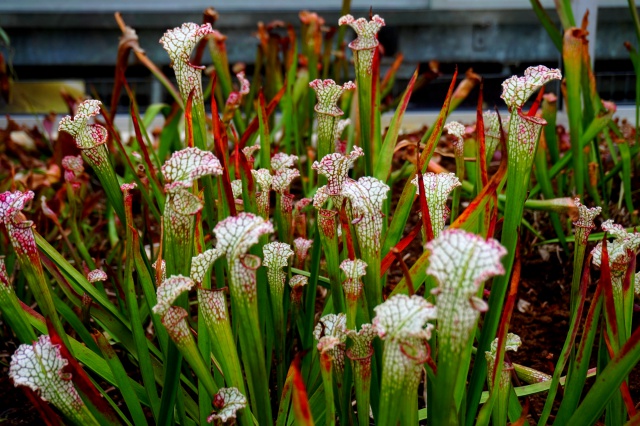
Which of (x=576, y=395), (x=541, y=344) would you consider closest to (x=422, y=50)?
(x=541, y=344)

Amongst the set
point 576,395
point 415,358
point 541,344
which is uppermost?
point 415,358

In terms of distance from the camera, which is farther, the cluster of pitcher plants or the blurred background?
the blurred background

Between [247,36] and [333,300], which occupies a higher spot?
[247,36]

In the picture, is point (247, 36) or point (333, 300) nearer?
point (333, 300)

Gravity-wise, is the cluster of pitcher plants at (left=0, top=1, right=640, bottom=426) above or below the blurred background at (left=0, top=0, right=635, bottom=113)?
below

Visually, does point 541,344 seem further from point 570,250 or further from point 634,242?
point 634,242

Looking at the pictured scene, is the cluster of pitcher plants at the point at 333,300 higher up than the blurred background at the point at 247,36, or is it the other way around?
the blurred background at the point at 247,36

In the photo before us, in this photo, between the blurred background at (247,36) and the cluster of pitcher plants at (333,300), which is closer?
the cluster of pitcher plants at (333,300)

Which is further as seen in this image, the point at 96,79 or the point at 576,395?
the point at 96,79
